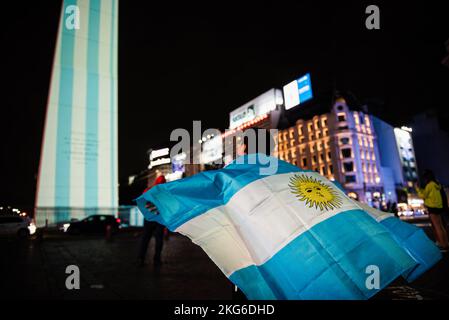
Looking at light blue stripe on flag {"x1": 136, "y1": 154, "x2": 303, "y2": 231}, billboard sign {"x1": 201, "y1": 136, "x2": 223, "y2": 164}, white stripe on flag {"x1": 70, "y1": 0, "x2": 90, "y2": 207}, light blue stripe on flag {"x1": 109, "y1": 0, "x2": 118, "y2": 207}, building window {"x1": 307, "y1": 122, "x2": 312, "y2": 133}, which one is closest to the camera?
light blue stripe on flag {"x1": 136, "y1": 154, "x2": 303, "y2": 231}

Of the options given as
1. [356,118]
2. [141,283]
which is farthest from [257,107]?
[141,283]

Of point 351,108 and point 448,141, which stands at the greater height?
point 351,108

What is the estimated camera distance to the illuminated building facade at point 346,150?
5688cm

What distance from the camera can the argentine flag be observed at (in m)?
1.45

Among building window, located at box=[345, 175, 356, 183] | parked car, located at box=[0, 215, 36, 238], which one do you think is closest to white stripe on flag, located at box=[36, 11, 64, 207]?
parked car, located at box=[0, 215, 36, 238]

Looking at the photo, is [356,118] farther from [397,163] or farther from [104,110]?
[104,110]

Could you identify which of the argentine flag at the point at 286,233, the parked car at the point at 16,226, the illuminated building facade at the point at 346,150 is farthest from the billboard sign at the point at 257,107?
the argentine flag at the point at 286,233

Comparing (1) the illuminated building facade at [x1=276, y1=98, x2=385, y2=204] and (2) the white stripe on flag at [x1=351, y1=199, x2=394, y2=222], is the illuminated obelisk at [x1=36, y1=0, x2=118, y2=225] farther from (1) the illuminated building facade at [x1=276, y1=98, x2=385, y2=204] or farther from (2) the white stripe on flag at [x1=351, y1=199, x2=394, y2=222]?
(1) the illuminated building facade at [x1=276, y1=98, x2=385, y2=204]

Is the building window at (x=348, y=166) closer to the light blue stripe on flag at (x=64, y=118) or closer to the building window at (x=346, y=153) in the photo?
the building window at (x=346, y=153)

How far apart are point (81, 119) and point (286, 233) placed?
2353cm
